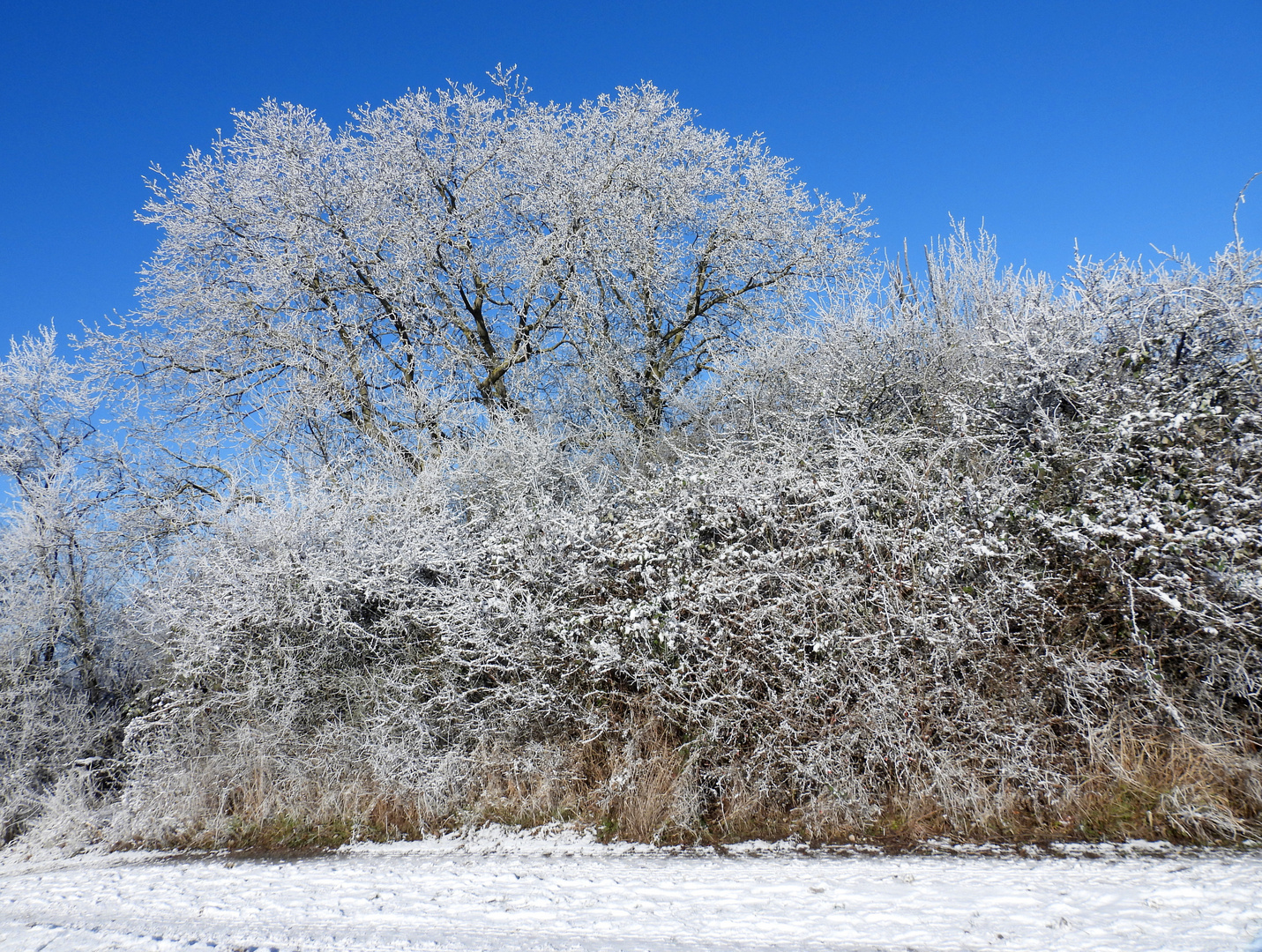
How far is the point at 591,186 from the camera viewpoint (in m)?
10.9

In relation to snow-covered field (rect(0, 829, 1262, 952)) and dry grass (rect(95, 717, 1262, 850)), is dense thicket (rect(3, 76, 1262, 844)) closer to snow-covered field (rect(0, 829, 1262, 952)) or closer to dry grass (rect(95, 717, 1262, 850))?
dry grass (rect(95, 717, 1262, 850))

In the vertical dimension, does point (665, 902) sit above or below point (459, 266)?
below

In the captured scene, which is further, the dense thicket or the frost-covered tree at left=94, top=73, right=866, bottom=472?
the frost-covered tree at left=94, top=73, right=866, bottom=472

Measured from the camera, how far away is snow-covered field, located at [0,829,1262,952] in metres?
2.96

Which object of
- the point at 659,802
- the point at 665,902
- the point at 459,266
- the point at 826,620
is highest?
the point at 459,266

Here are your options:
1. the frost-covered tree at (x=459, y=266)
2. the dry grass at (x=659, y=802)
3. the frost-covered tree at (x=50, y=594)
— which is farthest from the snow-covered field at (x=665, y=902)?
the frost-covered tree at (x=459, y=266)

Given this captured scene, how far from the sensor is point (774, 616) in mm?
4523

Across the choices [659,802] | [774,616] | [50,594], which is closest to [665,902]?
[659,802]

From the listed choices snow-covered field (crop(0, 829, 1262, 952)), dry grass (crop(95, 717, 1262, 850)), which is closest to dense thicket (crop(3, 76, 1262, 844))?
dry grass (crop(95, 717, 1262, 850))

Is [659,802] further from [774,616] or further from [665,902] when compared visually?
[774,616]

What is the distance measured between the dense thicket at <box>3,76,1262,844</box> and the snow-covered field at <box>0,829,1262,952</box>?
15.4 inches

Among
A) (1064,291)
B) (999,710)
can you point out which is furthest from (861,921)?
(1064,291)

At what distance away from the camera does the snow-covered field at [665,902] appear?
2963 mm

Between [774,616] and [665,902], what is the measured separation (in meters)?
1.82
